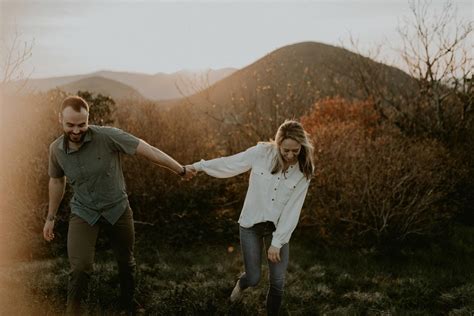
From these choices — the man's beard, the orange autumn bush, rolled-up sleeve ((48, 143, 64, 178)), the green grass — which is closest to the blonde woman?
the green grass

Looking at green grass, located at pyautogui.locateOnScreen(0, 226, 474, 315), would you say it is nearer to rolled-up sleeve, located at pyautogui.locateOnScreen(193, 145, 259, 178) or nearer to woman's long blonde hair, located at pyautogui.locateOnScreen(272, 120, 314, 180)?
rolled-up sleeve, located at pyautogui.locateOnScreen(193, 145, 259, 178)

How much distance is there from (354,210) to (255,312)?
131 inches

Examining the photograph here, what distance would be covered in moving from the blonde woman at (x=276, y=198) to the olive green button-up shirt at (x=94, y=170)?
1.17 metres

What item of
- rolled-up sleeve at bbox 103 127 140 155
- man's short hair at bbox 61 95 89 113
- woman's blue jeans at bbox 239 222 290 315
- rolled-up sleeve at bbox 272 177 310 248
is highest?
man's short hair at bbox 61 95 89 113

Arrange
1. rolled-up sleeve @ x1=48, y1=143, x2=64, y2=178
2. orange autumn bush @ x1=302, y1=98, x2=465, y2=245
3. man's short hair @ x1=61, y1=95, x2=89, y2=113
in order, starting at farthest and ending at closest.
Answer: orange autumn bush @ x1=302, y1=98, x2=465, y2=245
rolled-up sleeve @ x1=48, y1=143, x2=64, y2=178
man's short hair @ x1=61, y1=95, x2=89, y2=113

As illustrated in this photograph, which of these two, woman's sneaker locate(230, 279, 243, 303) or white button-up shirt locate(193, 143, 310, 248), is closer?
white button-up shirt locate(193, 143, 310, 248)

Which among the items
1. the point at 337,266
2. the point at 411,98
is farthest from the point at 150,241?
the point at 411,98

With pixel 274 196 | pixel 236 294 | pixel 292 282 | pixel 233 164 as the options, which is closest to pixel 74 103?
pixel 233 164

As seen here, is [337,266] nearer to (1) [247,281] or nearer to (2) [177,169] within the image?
(1) [247,281]

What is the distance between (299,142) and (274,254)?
38.3 inches

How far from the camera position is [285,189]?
4.21 metres

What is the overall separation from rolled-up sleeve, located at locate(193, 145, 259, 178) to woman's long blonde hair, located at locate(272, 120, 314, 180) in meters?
0.27

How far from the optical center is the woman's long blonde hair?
4.05 meters

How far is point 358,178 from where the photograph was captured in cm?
780
